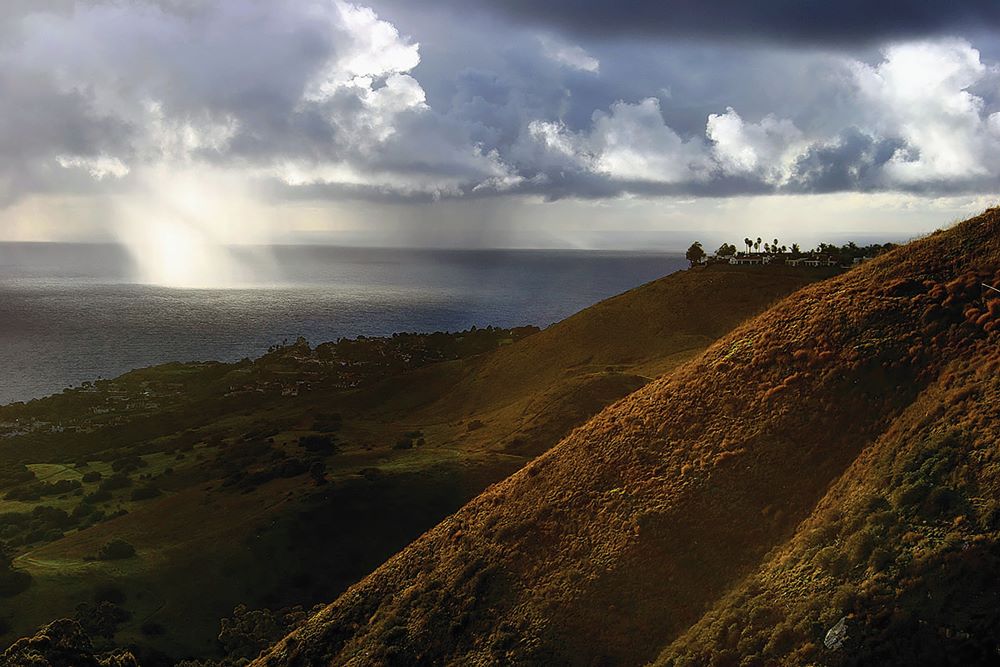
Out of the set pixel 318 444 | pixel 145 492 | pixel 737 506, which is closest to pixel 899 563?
pixel 737 506

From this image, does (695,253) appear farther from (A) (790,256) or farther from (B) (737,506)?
(B) (737,506)

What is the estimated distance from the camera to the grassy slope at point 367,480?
38.9 metres

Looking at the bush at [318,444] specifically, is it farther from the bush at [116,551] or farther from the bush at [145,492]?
Result: the bush at [116,551]

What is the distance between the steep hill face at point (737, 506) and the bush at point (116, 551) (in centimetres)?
2620

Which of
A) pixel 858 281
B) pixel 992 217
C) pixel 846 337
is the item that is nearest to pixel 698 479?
pixel 846 337

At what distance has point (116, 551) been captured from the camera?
43.3 m

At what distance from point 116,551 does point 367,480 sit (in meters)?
16.3

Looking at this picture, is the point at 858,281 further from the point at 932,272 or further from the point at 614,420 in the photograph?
the point at 614,420

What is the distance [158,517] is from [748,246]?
86504 millimetres

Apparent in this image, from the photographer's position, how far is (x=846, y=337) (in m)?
19.0

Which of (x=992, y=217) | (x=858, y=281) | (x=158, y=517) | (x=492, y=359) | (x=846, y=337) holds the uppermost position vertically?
(x=992, y=217)

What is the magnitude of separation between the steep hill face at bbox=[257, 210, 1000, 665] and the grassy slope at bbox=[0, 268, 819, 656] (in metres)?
19.3

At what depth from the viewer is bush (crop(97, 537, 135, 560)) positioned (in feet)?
141

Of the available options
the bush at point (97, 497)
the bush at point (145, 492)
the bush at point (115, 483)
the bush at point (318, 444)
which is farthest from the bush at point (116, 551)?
the bush at point (115, 483)
